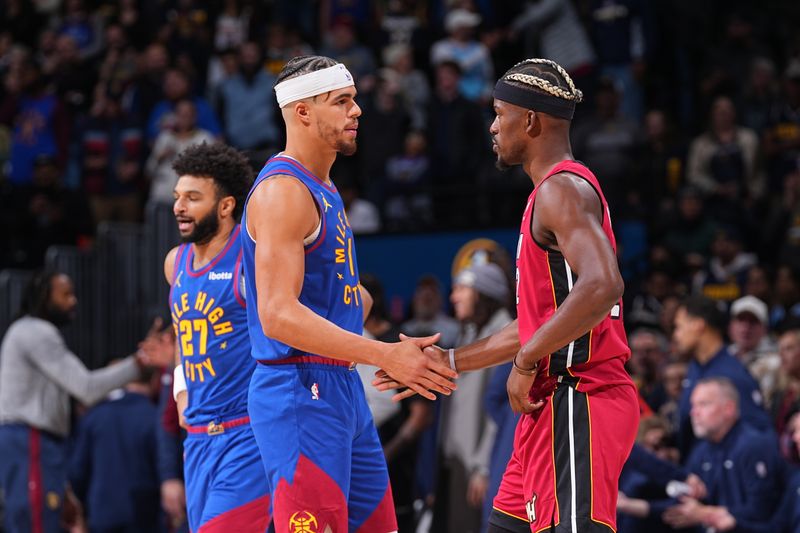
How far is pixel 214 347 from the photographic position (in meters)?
6.07

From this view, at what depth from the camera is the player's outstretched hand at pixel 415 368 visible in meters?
5.11

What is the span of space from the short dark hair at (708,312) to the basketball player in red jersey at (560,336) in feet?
13.1

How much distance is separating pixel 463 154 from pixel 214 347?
319 inches

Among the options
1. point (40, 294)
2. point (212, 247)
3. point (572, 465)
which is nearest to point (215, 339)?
point (212, 247)

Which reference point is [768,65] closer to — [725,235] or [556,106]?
[725,235]

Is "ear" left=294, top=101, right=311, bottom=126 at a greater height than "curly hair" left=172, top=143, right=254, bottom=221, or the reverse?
"ear" left=294, top=101, right=311, bottom=126

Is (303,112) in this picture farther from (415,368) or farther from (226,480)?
(226,480)

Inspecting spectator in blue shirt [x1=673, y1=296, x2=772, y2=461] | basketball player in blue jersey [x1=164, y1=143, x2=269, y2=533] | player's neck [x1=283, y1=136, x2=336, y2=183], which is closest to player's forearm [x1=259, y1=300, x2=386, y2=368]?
player's neck [x1=283, y1=136, x2=336, y2=183]

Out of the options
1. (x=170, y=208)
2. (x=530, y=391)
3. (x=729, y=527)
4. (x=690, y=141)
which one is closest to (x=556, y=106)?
(x=530, y=391)

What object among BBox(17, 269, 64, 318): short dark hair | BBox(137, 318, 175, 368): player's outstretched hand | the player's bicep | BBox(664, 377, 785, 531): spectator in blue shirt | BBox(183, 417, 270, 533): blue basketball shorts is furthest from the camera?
BBox(17, 269, 64, 318): short dark hair

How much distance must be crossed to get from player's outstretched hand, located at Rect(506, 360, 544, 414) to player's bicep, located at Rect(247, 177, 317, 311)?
87 cm

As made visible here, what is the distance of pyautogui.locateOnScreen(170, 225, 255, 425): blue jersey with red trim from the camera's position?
6.05m

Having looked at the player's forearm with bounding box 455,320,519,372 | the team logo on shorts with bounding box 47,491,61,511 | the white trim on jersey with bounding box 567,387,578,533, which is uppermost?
the player's forearm with bounding box 455,320,519,372

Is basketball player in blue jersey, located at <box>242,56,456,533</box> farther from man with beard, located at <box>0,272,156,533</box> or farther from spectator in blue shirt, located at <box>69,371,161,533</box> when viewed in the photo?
spectator in blue shirt, located at <box>69,371,161,533</box>
